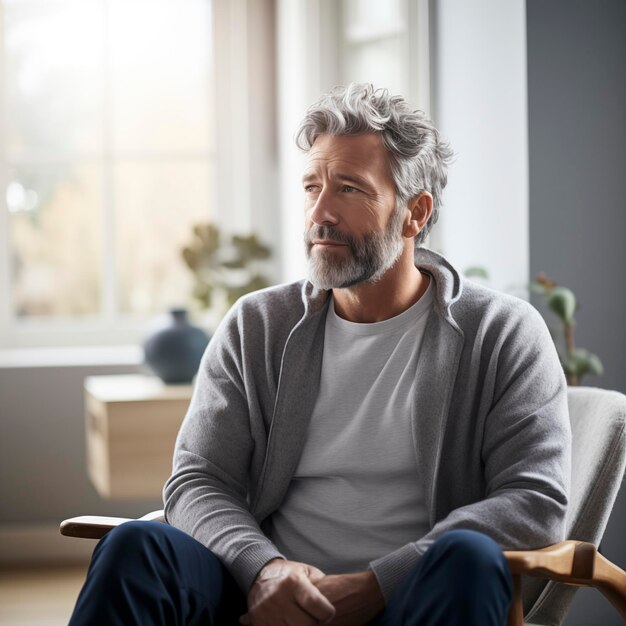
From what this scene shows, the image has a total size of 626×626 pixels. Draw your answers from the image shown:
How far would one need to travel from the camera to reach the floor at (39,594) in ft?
9.96

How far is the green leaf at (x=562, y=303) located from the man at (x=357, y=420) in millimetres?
394

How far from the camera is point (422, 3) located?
302 centimetres

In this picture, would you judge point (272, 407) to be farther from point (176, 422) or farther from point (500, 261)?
point (176, 422)

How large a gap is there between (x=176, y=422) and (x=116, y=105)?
1409 millimetres

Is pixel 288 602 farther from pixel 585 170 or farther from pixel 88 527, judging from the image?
pixel 585 170

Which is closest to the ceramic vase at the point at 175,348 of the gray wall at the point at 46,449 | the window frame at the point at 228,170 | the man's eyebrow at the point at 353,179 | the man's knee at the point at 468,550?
the gray wall at the point at 46,449

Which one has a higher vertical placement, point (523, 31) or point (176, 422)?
point (523, 31)

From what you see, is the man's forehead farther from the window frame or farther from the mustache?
the window frame

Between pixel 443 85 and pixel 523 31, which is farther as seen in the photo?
pixel 443 85

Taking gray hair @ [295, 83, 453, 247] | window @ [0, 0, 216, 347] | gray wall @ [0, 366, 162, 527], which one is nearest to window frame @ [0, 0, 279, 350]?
window @ [0, 0, 216, 347]

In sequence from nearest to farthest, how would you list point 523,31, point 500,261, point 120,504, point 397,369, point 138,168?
point 397,369, point 523,31, point 500,261, point 120,504, point 138,168

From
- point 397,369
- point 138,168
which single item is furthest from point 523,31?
point 138,168

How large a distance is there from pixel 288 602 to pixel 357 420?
0.40 metres

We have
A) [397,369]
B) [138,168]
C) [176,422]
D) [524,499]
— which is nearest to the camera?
[524,499]
